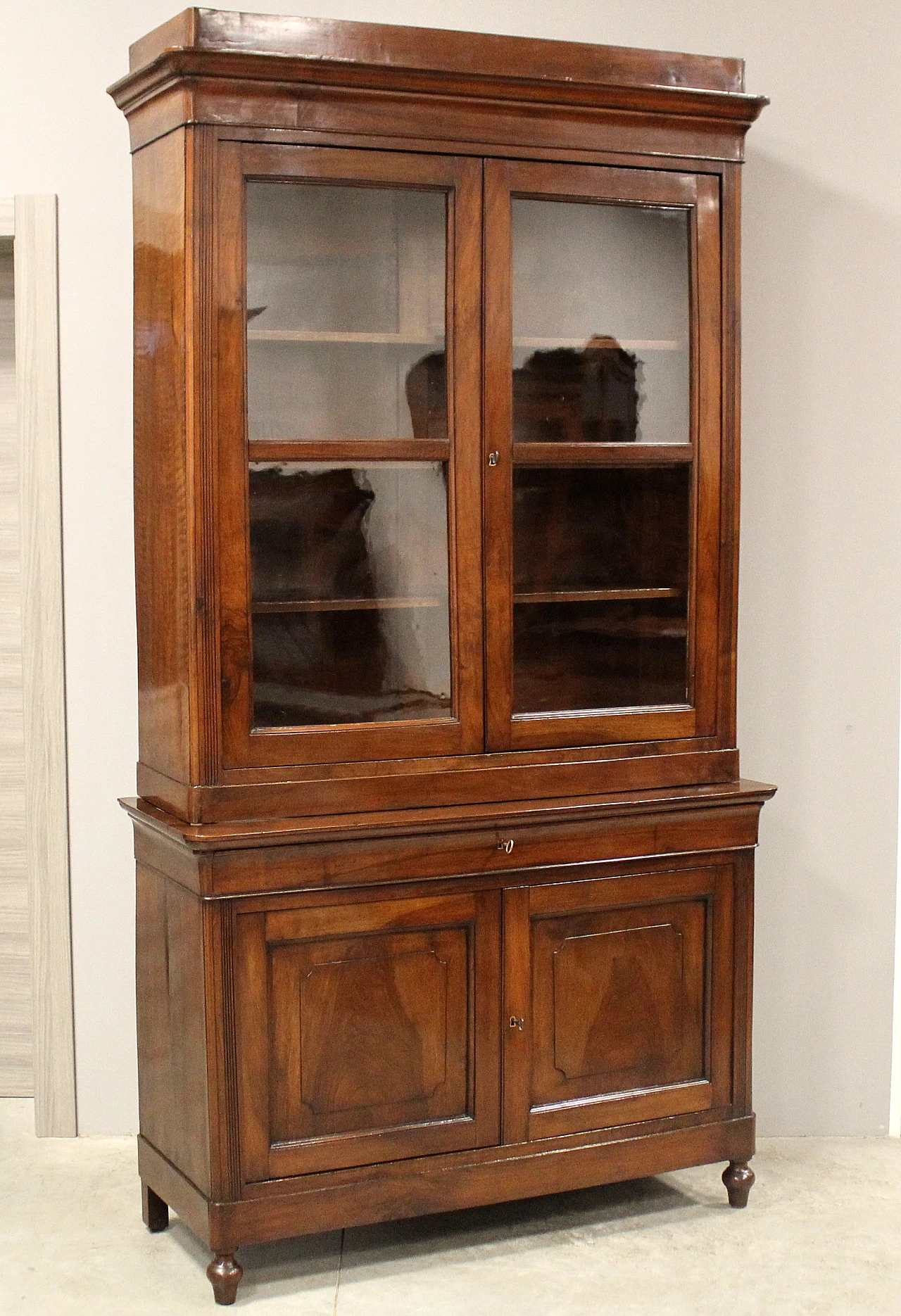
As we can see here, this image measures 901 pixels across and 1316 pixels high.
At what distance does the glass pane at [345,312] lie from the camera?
8.54 ft

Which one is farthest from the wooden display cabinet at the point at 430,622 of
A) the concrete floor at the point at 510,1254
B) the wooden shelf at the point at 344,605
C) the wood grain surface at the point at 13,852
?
the wood grain surface at the point at 13,852

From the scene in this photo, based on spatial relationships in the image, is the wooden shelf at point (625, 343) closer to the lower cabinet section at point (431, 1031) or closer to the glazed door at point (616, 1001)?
the lower cabinet section at point (431, 1031)

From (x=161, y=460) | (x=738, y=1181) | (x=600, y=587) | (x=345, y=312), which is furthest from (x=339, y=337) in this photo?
(x=738, y=1181)

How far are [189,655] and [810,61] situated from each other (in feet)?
6.39

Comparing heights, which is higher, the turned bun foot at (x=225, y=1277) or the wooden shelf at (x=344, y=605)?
the wooden shelf at (x=344, y=605)

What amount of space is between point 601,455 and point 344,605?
1.93ft

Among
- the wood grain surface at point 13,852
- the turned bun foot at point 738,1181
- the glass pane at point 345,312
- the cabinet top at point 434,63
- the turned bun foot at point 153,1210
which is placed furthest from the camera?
the wood grain surface at point 13,852

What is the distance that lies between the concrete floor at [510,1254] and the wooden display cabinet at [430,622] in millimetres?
130

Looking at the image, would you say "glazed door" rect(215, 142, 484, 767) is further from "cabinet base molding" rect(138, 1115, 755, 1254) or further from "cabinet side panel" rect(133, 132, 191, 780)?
"cabinet base molding" rect(138, 1115, 755, 1254)

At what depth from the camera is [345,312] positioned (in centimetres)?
267

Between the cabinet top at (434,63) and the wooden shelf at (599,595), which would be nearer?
the cabinet top at (434,63)

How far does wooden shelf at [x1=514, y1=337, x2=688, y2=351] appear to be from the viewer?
9.13ft

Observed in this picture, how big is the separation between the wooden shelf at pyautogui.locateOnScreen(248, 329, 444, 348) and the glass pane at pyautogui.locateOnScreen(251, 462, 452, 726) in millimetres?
221

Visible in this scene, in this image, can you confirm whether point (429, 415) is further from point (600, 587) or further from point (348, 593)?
point (600, 587)
